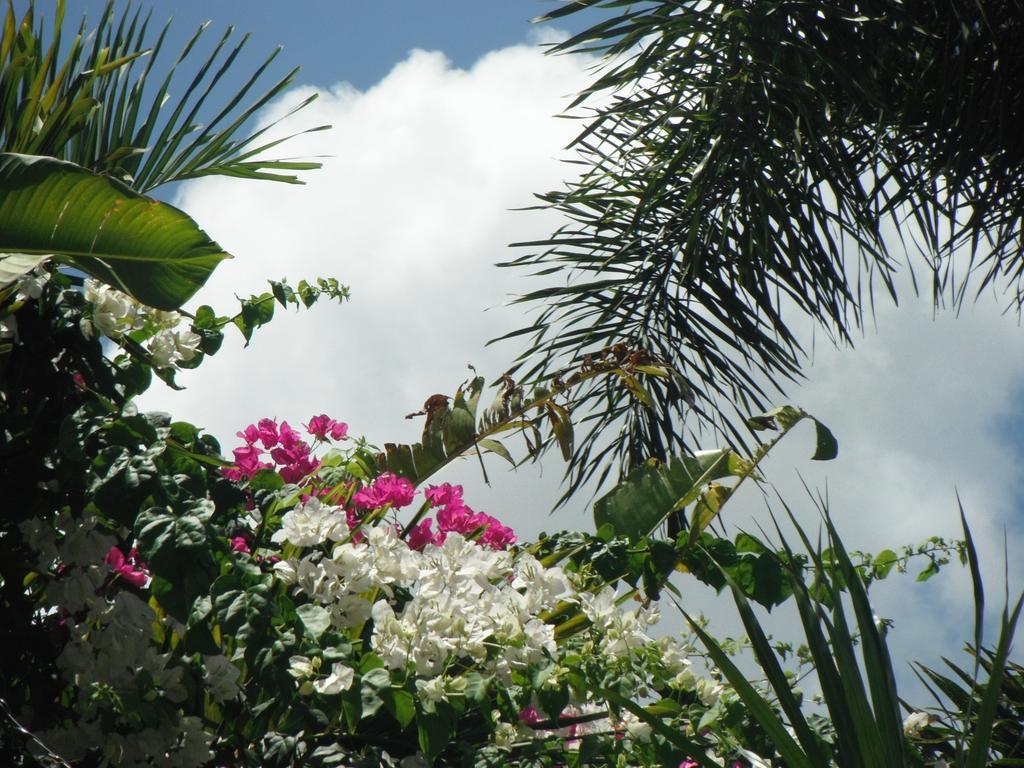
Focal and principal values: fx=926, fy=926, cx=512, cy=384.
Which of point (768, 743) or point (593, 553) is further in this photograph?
point (593, 553)

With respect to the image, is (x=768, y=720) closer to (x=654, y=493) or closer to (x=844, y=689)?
(x=844, y=689)

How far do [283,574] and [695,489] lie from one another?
86 cm

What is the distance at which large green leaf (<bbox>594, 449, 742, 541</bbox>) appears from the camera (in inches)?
71.1

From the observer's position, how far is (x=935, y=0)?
383 centimetres

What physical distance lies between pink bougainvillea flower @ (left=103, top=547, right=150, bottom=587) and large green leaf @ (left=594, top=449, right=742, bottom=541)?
83 centimetres

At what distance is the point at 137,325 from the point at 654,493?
1.00 meters

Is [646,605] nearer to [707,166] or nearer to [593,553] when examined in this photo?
[593,553]

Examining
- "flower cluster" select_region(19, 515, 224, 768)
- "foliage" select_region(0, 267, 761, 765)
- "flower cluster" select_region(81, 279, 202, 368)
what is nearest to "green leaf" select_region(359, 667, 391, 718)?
"foliage" select_region(0, 267, 761, 765)

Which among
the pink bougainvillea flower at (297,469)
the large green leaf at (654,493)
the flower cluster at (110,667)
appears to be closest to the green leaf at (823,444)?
the large green leaf at (654,493)

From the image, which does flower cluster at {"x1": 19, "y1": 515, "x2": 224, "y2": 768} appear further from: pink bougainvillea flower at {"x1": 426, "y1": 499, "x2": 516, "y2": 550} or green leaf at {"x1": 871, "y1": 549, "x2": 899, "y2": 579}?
green leaf at {"x1": 871, "y1": 549, "x2": 899, "y2": 579}

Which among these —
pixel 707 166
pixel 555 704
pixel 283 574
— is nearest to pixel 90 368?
pixel 283 574

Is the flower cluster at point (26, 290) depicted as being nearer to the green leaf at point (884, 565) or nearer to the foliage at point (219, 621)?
the foliage at point (219, 621)

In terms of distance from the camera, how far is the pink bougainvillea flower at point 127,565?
135cm

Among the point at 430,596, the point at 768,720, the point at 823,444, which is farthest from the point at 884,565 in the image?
the point at 430,596
